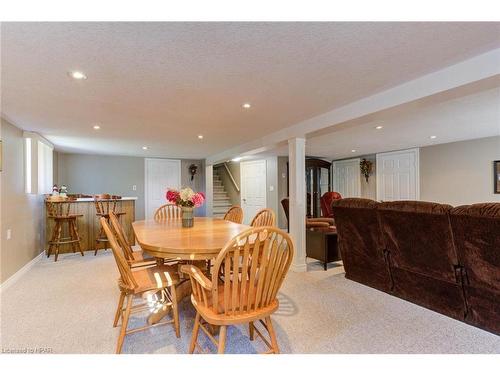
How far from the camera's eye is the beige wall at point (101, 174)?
21.1 ft

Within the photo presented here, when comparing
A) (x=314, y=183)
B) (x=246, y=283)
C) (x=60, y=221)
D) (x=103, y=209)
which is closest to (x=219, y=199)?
(x=314, y=183)

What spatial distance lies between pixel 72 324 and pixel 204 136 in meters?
3.18

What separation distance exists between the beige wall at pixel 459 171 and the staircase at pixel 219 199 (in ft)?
17.6

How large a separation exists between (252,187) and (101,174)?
13.4 feet

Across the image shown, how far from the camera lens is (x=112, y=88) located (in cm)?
237

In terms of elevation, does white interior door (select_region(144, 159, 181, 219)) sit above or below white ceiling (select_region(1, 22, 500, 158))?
below

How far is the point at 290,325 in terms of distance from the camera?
2154 millimetres

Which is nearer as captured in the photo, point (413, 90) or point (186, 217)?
point (413, 90)

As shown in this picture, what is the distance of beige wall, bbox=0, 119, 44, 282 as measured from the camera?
3.13 m

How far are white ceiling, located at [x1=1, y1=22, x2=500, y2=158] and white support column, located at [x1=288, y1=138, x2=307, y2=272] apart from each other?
1.78 feet

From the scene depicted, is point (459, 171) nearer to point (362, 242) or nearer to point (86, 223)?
point (362, 242)

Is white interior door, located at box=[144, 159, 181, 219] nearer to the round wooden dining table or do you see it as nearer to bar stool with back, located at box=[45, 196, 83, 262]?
bar stool with back, located at box=[45, 196, 83, 262]

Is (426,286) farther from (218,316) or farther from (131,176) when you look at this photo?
(131,176)

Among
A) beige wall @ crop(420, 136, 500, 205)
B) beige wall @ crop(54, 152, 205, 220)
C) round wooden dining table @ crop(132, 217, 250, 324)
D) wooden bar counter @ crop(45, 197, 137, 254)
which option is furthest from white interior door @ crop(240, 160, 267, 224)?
round wooden dining table @ crop(132, 217, 250, 324)
